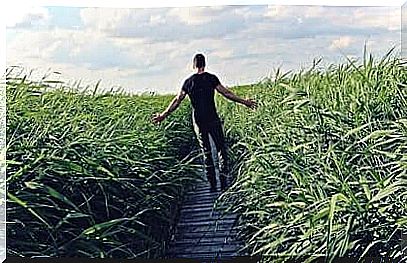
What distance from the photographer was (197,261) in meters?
5.17

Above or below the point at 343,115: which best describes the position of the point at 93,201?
below

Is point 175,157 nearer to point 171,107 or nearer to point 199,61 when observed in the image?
point 171,107

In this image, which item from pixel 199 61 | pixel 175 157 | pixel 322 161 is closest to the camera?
pixel 322 161

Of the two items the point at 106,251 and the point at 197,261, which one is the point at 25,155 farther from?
the point at 197,261

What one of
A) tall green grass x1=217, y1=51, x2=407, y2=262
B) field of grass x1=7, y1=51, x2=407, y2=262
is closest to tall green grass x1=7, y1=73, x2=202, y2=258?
field of grass x1=7, y1=51, x2=407, y2=262

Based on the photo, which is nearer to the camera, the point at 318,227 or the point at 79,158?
the point at 318,227

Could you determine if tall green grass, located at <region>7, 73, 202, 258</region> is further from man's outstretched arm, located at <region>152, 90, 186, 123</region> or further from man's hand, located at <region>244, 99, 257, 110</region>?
man's hand, located at <region>244, 99, 257, 110</region>

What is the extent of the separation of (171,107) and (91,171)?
1.79ft

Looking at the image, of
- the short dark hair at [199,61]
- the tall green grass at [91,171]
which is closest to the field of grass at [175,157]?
the tall green grass at [91,171]

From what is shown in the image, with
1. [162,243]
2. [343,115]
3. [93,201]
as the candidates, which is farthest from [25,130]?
[343,115]

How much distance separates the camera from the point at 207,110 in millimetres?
5160

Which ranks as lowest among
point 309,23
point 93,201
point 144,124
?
point 93,201

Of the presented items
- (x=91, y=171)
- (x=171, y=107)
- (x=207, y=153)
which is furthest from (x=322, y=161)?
(x=91, y=171)

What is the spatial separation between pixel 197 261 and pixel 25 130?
3.77ft
